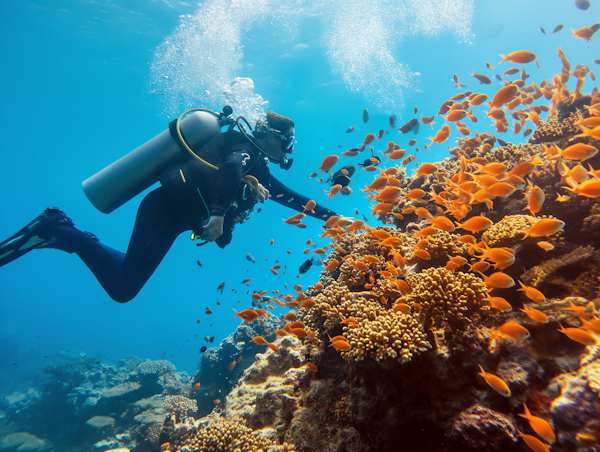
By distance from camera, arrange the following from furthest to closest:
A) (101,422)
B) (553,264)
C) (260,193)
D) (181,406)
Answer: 1. (101,422)
2. (181,406)
3. (260,193)
4. (553,264)

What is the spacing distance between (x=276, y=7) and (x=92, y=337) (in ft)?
277

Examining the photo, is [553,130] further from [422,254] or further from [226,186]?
[226,186]

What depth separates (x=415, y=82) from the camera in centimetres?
3694

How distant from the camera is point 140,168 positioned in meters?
4.50

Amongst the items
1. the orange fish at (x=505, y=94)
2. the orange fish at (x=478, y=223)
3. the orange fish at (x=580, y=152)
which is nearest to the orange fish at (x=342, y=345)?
the orange fish at (x=478, y=223)

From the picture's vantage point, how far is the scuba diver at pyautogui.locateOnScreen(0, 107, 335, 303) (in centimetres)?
402

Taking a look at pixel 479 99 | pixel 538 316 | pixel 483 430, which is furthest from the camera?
pixel 479 99

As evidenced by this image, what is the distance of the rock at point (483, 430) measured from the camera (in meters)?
1.79

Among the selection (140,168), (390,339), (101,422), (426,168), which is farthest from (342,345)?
(101,422)

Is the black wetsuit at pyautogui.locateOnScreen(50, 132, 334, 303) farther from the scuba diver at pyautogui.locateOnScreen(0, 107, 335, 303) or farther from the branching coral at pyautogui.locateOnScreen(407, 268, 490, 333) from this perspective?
the branching coral at pyautogui.locateOnScreen(407, 268, 490, 333)

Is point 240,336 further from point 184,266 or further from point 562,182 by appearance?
point 184,266

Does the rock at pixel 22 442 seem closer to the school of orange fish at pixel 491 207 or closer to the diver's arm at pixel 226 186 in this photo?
the school of orange fish at pixel 491 207

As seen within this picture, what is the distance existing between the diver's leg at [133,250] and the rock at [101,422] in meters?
10.9

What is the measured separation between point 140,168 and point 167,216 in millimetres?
1099
